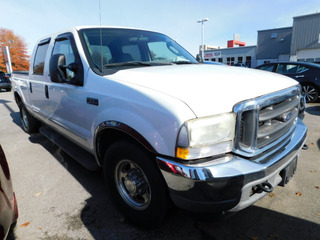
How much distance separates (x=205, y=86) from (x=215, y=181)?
713mm

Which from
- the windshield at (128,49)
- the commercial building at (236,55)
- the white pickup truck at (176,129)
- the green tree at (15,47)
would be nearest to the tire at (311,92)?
the white pickup truck at (176,129)

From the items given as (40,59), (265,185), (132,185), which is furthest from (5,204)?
(40,59)

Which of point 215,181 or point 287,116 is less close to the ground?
point 287,116

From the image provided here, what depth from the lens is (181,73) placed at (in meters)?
2.14

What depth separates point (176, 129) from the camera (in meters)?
1.57

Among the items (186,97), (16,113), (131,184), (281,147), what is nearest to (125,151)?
(131,184)

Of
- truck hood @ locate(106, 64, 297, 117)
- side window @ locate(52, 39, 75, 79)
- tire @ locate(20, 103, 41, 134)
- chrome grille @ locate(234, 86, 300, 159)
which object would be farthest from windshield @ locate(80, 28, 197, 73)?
tire @ locate(20, 103, 41, 134)

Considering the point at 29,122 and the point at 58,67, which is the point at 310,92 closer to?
the point at 58,67

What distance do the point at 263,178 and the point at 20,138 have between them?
17.7 ft

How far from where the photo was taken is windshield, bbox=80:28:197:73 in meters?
2.60

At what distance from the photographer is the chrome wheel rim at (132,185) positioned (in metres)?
2.10

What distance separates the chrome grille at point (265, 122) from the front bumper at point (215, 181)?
13cm

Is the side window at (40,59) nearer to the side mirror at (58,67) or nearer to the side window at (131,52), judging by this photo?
the side mirror at (58,67)

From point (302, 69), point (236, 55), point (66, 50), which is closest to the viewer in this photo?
point (66, 50)
